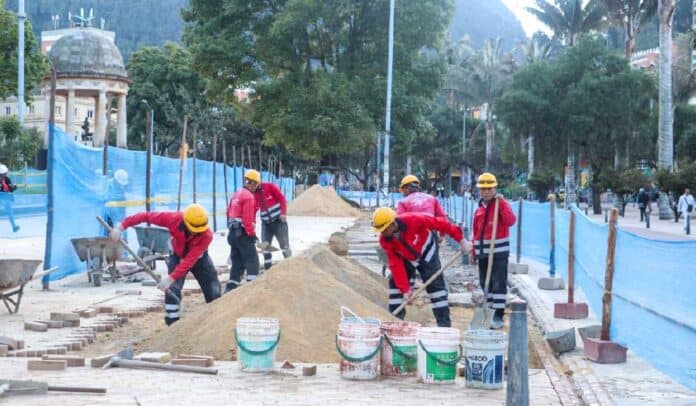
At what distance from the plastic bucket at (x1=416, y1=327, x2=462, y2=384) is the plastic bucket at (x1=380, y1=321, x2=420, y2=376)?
9.6 inches

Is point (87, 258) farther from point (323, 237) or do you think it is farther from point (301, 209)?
point (301, 209)

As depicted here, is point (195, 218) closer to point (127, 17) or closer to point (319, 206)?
point (319, 206)

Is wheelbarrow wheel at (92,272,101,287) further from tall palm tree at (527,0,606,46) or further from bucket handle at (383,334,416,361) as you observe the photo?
tall palm tree at (527,0,606,46)

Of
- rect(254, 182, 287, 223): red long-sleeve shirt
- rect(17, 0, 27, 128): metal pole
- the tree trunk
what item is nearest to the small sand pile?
the tree trunk

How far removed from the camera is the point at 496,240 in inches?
416

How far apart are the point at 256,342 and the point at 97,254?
6.67m

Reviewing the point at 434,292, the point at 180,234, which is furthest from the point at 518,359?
the point at 180,234

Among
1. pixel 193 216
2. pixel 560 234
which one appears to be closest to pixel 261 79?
pixel 560 234

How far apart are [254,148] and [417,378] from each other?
195ft

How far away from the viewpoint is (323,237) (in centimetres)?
2738

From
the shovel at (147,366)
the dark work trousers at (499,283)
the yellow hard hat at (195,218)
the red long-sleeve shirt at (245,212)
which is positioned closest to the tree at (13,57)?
the red long-sleeve shirt at (245,212)

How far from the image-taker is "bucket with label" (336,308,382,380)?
7.38 metres

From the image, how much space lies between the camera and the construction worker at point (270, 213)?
14.1 m

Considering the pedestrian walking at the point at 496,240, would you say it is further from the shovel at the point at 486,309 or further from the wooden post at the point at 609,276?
the wooden post at the point at 609,276
